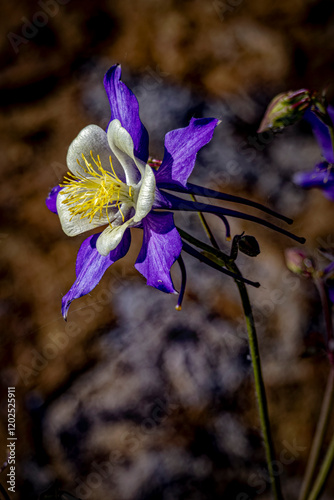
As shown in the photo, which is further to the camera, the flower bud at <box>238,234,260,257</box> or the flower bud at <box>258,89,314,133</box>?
the flower bud at <box>258,89,314,133</box>

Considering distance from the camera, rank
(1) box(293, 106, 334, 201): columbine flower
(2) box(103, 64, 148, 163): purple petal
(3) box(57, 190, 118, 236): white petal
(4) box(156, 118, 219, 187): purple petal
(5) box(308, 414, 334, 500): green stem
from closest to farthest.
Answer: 1. (4) box(156, 118, 219, 187): purple petal
2. (2) box(103, 64, 148, 163): purple petal
3. (3) box(57, 190, 118, 236): white petal
4. (5) box(308, 414, 334, 500): green stem
5. (1) box(293, 106, 334, 201): columbine flower

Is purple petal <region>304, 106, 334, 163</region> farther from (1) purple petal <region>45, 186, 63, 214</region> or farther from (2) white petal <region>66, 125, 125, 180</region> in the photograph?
(1) purple petal <region>45, 186, 63, 214</region>

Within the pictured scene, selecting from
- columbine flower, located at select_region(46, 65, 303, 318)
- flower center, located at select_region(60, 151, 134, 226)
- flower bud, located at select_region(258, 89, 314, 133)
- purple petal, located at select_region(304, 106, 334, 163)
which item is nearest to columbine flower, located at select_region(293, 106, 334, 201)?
purple petal, located at select_region(304, 106, 334, 163)

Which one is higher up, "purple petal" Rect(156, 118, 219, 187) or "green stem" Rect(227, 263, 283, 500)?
"purple petal" Rect(156, 118, 219, 187)

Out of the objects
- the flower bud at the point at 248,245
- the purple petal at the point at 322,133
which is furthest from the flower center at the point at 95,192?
the purple petal at the point at 322,133

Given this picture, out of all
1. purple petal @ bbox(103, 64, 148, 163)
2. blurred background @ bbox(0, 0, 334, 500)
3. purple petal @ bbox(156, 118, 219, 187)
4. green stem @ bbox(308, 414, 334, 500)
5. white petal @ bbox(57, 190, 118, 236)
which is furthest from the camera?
blurred background @ bbox(0, 0, 334, 500)

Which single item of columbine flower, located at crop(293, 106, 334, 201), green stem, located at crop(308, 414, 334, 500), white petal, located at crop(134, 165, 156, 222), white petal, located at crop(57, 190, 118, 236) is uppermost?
white petal, located at crop(134, 165, 156, 222)

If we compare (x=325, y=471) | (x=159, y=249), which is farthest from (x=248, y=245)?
(x=325, y=471)

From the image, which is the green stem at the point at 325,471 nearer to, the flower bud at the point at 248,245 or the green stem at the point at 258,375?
the green stem at the point at 258,375

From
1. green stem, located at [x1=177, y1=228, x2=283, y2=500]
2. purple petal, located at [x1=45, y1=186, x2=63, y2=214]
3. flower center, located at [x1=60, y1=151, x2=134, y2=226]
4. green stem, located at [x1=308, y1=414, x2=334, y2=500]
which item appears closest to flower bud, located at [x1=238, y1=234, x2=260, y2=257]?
green stem, located at [x1=177, y1=228, x2=283, y2=500]
